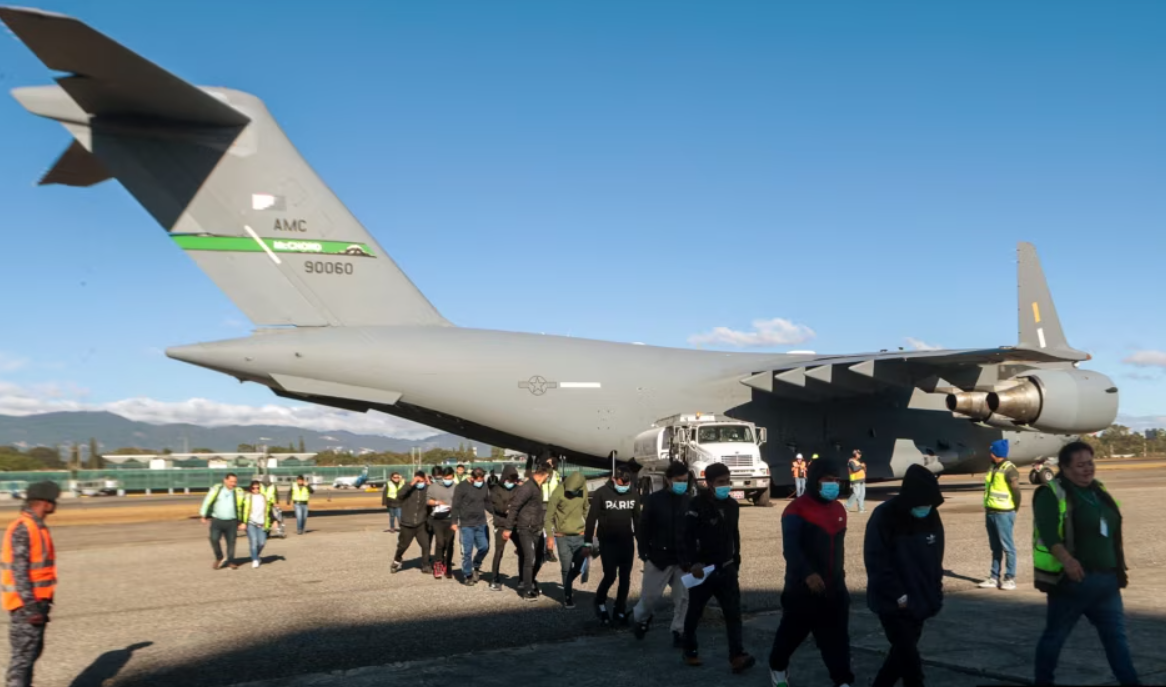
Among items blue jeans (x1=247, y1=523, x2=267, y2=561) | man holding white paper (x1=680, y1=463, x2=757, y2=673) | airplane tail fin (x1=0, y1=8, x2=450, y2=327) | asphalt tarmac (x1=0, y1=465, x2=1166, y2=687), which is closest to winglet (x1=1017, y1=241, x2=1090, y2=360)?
asphalt tarmac (x1=0, y1=465, x2=1166, y2=687)

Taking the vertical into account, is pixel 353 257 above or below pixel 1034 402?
above

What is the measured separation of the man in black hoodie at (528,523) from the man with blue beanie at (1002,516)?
5.37 metres

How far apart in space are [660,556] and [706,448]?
14.1 metres

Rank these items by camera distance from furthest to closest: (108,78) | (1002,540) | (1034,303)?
(1034,303)
(108,78)
(1002,540)

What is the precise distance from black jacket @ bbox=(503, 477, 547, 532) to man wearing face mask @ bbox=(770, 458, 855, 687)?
17.8 feet

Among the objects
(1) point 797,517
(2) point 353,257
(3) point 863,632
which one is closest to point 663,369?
(2) point 353,257

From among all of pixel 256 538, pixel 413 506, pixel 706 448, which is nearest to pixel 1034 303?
pixel 706 448

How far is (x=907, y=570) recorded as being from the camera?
5.63 metres

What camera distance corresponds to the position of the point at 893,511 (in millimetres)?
5758

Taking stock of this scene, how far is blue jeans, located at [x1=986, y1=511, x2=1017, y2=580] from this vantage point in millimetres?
10625

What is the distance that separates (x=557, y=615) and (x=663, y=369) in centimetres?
1566

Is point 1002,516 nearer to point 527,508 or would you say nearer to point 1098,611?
point 1098,611

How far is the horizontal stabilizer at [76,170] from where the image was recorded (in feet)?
61.5

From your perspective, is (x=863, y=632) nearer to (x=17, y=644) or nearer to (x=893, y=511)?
(x=893, y=511)
